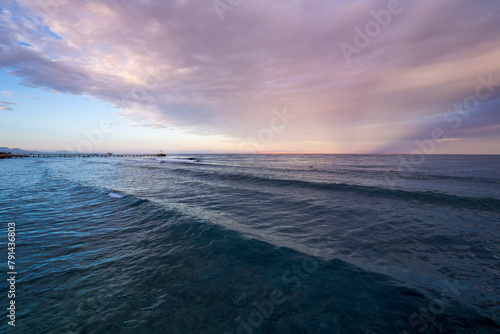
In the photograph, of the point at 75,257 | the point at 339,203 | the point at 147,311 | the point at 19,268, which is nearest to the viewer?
the point at 147,311

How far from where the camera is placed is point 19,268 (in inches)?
259

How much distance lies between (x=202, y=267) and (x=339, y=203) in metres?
14.3

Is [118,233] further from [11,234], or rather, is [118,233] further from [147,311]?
[147,311]

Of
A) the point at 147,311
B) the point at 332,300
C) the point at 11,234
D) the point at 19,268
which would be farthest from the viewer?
the point at 11,234

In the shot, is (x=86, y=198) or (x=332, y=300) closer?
(x=332, y=300)

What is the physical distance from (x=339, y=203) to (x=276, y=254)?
11653mm

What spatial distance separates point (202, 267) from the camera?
22.6 ft

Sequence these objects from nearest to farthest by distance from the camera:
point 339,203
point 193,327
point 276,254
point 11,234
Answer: point 193,327
point 276,254
point 11,234
point 339,203

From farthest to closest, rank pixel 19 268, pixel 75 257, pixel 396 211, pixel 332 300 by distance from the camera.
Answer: pixel 396 211 → pixel 75 257 → pixel 19 268 → pixel 332 300

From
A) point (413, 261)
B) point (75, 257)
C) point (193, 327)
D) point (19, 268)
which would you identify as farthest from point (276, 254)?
point (19, 268)

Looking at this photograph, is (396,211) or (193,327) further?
(396,211)

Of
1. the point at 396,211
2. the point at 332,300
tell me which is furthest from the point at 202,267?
the point at 396,211

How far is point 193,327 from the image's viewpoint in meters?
4.46

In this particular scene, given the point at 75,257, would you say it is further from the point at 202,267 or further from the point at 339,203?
the point at 339,203
